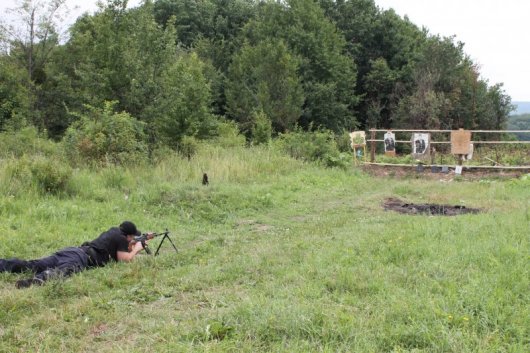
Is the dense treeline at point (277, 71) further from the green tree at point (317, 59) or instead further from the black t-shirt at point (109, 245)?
the black t-shirt at point (109, 245)

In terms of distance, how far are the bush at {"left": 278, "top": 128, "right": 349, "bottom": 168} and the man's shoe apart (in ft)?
41.6

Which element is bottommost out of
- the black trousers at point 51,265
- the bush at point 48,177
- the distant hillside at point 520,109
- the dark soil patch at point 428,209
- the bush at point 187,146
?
the dark soil patch at point 428,209

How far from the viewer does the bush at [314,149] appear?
17484 mm

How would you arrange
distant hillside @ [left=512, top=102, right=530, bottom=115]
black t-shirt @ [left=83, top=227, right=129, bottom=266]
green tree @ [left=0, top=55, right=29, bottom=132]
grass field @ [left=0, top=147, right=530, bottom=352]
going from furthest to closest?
distant hillside @ [left=512, top=102, right=530, bottom=115] < green tree @ [left=0, top=55, right=29, bottom=132] < black t-shirt @ [left=83, top=227, right=129, bottom=266] < grass field @ [left=0, top=147, right=530, bottom=352]

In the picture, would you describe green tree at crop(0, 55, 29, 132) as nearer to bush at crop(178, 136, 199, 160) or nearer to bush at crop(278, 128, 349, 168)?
bush at crop(178, 136, 199, 160)

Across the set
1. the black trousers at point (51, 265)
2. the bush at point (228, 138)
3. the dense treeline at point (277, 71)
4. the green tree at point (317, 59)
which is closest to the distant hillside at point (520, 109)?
the dense treeline at point (277, 71)

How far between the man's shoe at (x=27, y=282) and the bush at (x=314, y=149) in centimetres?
1269

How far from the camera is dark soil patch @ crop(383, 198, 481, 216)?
989 centimetres

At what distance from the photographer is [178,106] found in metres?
17.0

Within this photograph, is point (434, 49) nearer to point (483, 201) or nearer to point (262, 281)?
point (483, 201)

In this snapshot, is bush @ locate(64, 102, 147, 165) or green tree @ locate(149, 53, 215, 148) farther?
green tree @ locate(149, 53, 215, 148)

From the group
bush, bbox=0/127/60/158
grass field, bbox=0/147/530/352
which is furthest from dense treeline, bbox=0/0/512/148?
grass field, bbox=0/147/530/352

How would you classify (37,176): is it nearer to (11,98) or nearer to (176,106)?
(176,106)

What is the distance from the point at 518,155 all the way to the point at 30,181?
16.3 m
